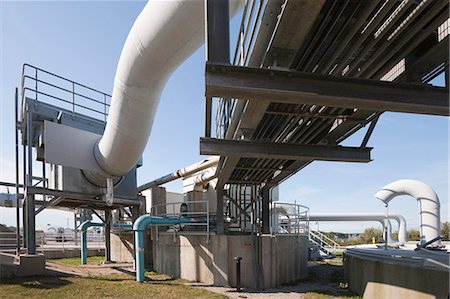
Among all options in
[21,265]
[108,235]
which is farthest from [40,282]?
Answer: [108,235]

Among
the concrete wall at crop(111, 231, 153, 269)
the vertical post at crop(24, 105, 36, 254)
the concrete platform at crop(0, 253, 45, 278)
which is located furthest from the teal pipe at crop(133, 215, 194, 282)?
the concrete wall at crop(111, 231, 153, 269)

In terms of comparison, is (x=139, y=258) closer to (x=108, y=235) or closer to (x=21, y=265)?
(x=21, y=265)

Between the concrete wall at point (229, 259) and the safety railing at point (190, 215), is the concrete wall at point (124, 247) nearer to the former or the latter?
the safety railing at point (190, 215)

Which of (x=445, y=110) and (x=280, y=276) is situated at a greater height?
(x=445, y=110)

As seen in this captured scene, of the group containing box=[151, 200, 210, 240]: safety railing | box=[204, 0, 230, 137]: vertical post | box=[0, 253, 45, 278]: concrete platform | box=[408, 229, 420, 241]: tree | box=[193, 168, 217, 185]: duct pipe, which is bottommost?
box=[408, 229, 420, 241]: tree

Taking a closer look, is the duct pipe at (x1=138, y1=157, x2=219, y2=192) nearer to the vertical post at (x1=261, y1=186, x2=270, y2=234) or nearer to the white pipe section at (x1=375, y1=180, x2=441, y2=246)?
the vertical post at (x1=261, y1=186, x2=270, y2=234)

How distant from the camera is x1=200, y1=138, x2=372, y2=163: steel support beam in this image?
7.39 meters

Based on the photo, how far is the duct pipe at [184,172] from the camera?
15.8 m

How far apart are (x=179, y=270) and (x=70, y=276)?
3501 mm

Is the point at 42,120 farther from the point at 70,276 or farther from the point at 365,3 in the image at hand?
the point at 365,3

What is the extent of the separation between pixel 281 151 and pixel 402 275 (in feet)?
11.7

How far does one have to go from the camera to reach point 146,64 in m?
7.53

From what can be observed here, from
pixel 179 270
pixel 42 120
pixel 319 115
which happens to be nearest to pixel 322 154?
pixel 319 115

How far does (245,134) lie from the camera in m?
7.23
